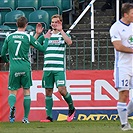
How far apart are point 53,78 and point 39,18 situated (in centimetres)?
690

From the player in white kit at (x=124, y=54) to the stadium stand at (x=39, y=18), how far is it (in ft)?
30.5

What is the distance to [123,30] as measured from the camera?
32.5 ft

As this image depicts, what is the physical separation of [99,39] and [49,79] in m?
2.15

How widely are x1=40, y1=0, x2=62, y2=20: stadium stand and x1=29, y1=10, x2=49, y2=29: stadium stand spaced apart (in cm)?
49

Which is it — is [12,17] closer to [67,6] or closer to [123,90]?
[67,6]

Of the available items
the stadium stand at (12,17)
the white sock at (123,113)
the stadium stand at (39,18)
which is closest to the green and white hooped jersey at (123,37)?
the white sock at (123,113)

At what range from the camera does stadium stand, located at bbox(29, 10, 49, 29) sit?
19344mm

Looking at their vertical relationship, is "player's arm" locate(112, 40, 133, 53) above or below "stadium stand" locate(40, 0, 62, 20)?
below

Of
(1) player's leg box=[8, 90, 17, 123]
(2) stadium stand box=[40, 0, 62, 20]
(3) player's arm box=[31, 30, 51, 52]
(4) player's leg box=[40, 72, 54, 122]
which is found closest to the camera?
(3) player's arm box=[31, 30, 51, 52]

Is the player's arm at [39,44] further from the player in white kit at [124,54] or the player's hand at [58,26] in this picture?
the player in white kit at [124,54]

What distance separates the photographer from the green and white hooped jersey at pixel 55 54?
1243cm

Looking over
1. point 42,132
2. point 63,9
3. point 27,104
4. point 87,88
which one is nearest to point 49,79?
point 27,104

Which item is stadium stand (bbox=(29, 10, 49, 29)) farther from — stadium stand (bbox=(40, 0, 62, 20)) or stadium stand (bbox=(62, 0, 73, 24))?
stadium stand (bbox=(62, 0, 73, 24))

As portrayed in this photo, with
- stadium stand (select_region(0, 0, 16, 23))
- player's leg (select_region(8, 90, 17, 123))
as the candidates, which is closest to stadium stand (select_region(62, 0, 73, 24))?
stadium stand (select_region(0, 0, 16, 23))
